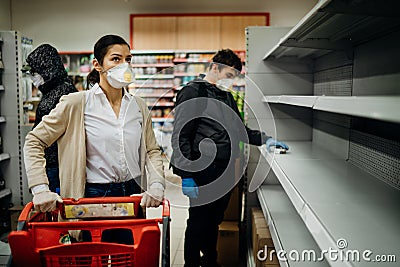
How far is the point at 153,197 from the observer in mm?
1655

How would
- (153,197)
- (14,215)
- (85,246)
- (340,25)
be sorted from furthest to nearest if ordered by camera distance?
1. (14,215)
2. (340,25)
3. (153,197)
4. (85,246)

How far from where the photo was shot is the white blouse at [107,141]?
187cm

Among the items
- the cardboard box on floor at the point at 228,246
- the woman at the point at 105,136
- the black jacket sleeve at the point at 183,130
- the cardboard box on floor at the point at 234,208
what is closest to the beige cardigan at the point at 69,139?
the woman at the point at 105,136

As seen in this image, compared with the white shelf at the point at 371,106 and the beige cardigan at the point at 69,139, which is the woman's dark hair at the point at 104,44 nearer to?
the beige cardigan at the point at 69,139

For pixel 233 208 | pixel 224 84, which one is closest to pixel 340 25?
pixel 224 84

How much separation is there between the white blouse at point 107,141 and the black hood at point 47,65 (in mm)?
935

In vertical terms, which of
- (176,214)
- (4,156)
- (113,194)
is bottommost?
(176,214)

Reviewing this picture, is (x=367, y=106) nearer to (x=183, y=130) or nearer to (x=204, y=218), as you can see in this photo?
(x=183, y=130)

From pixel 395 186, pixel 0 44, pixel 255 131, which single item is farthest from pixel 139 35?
pixel 395 186

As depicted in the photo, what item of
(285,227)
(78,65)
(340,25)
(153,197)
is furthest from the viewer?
(78,65)

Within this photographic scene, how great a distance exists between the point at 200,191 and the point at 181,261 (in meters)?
0.80

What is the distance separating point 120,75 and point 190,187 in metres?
0.98

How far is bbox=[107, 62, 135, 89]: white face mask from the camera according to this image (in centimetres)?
186

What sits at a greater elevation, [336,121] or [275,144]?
[336,121]
